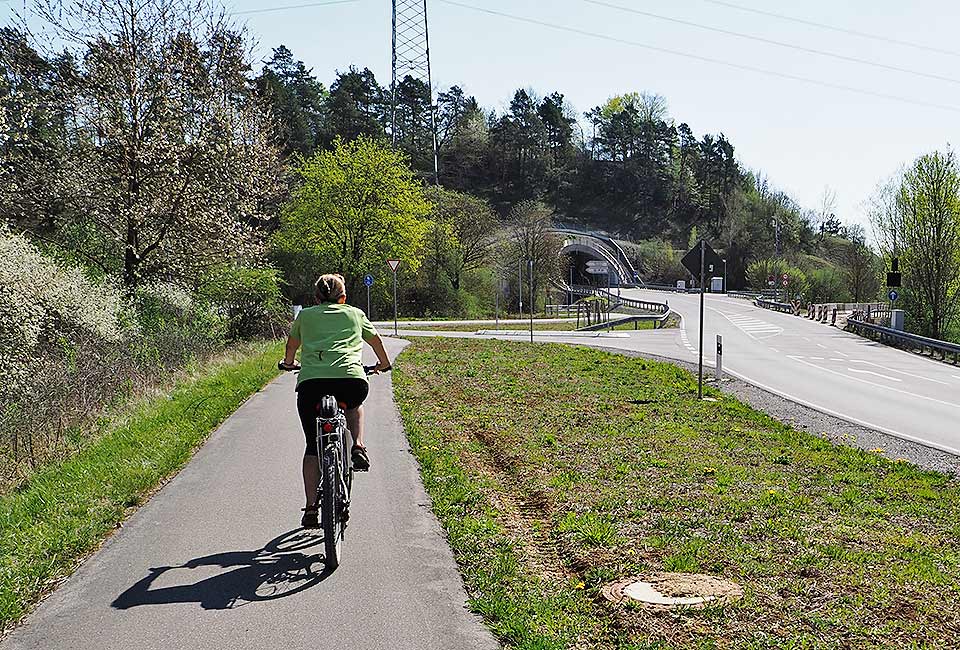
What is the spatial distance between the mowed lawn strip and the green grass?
8.91ft

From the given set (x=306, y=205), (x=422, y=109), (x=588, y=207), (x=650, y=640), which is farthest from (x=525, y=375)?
(x=588, y=207)

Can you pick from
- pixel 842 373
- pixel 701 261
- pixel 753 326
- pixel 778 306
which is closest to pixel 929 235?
pixel 753 326

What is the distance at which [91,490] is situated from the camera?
26.2ft

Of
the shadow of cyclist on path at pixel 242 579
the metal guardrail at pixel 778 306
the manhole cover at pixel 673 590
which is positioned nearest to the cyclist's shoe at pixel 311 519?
the shadow of cyclist on path at pixel 242 579

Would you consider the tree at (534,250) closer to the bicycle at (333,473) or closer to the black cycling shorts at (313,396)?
the black cycling shorts at (313,396)

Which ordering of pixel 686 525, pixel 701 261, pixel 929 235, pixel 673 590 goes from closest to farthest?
pixel 673 590
pixel 686 525
pixel 701 261
pixel 929 235

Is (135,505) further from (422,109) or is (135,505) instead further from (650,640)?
(422,109)

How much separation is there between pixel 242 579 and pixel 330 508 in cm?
71

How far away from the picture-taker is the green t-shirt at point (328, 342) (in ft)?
20.9

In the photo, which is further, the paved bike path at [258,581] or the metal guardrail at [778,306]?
the metal guardrail at [778,306]

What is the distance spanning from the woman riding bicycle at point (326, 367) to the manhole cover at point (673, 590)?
2294 mm

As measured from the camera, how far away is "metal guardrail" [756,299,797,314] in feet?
A: 220

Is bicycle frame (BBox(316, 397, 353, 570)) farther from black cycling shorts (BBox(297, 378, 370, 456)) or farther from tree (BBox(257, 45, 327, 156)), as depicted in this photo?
tree (BBox(257, 45, 327, 156))

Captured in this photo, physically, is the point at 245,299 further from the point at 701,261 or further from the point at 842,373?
the point at 842,373
